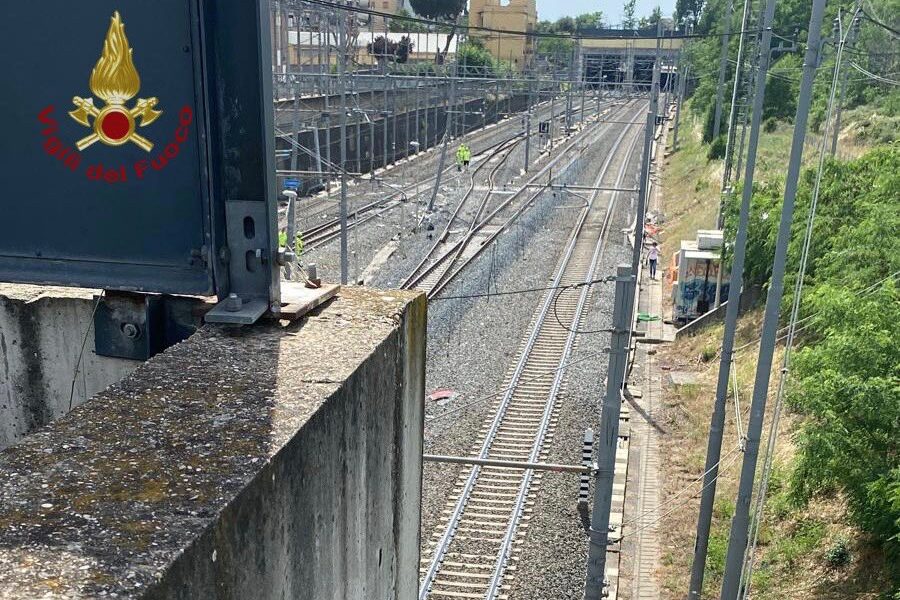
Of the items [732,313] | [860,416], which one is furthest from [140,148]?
[860,416]

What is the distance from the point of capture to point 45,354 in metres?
3.54

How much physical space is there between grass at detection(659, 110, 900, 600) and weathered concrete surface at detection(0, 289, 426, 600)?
6257mm

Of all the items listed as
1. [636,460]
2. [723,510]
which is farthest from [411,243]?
[723,510]

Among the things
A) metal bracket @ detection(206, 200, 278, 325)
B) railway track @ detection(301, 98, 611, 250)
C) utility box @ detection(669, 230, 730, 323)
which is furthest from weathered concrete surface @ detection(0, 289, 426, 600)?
railway track @ detection(301, 98, 611, 250)

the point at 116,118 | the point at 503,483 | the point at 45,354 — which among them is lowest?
the point at 503,483

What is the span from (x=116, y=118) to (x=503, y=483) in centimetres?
868

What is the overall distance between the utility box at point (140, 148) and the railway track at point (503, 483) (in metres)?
6.28

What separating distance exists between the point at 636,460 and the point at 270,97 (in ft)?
34.2

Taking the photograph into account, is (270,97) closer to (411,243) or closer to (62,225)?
(62,225)

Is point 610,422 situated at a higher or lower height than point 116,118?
lower

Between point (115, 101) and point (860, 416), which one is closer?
point (115, 101)

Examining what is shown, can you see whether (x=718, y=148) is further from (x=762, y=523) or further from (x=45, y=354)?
(x=45, y=354)

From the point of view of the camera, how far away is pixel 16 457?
2.19 metres

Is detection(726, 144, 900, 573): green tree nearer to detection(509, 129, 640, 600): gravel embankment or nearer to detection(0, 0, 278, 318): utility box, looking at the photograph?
detection(509, 129, 640, 600): gravel embankment
